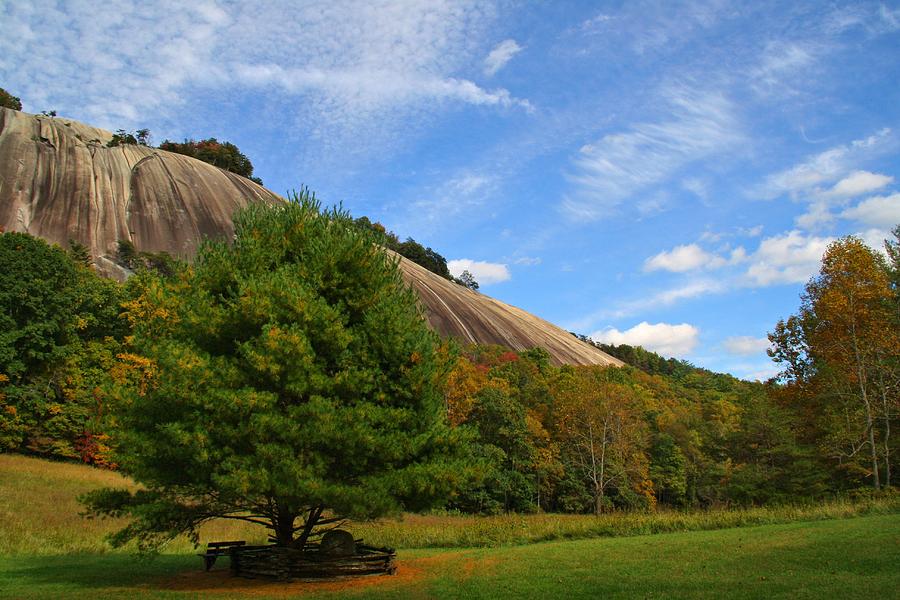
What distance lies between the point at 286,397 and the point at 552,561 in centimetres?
758

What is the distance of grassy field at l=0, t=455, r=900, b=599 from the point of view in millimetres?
11414

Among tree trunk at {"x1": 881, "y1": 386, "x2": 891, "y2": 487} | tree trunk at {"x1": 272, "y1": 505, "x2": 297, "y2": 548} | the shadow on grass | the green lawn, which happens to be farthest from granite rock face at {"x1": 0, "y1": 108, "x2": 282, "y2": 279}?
tree trunk at {"x1": 881, "y1": 386, "x2": 891, "y2": 487}

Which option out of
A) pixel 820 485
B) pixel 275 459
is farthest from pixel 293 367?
pixel 820 485

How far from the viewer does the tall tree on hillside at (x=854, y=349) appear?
29531 mm

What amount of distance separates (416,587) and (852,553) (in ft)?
29.0

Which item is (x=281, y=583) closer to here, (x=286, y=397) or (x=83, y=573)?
(x=286, y=397)

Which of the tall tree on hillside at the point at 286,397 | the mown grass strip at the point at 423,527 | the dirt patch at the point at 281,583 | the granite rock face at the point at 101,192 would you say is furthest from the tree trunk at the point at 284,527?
the granite rock face at the point at 101,192

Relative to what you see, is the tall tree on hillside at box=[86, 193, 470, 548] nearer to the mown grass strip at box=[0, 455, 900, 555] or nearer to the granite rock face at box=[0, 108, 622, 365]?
the mown grass strip at box=[0, 455, 900, 555]

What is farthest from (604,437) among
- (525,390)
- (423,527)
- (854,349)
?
(423,527)

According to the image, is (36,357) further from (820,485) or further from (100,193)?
(820,485)

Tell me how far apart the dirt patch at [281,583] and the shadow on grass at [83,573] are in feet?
2.33

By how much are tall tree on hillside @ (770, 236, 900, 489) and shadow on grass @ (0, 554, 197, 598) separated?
28.3 metres

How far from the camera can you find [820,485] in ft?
99.3

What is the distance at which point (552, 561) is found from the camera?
15.6 meters
